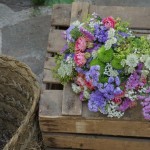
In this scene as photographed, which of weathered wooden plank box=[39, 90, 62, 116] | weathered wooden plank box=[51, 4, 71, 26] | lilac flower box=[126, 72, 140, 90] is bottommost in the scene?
weathered wooden plank box=[39, 90, 62, 116]

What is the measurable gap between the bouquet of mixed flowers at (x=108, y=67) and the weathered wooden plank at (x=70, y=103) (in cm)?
3

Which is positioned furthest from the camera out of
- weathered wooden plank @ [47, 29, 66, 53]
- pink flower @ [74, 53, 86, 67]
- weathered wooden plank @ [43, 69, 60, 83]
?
weathered wooden plank @ [47, 29, 66, 53]

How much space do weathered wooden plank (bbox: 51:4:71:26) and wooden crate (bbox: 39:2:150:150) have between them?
5 centimetres

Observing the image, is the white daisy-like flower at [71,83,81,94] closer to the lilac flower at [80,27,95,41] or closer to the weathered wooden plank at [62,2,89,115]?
the weathered wooden plank at [62,2,89,115]

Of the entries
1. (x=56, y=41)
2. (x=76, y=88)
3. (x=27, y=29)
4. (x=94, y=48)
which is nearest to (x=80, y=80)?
(x=76, y=88)

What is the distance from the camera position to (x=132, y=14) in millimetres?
2463

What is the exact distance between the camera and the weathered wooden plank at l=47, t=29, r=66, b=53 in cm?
243

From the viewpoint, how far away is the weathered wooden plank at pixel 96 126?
83.4 inches

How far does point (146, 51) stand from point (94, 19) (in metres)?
0.33

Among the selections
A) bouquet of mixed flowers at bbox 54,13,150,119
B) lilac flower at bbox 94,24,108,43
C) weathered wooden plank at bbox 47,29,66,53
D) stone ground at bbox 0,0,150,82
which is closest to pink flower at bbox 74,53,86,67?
bouquet of mixed flowers at bbox 54,13,150,119

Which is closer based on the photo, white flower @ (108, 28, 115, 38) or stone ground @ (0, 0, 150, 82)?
white flower @ (108, 28, 115, 38)

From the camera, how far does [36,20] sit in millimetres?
3469

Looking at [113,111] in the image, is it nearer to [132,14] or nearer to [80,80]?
[80,80]

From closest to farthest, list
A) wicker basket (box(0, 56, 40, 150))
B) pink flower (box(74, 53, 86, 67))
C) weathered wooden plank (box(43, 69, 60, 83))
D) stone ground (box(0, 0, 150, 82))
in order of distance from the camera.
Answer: pink flower (box(74, 53, 86, 67))
wicker basket (box(0, 56, 40, 150))
weathered wooden plank (box(43, 69, 60, 83))
stone ground (box(0, 0, 150, 82))
